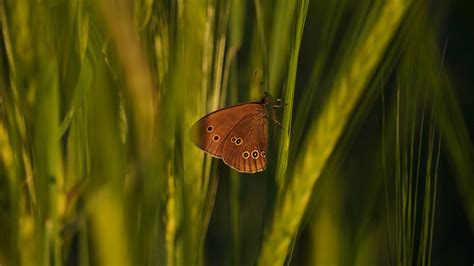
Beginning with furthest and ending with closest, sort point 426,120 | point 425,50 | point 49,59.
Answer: point 426,120, point 425,50, point 49,59

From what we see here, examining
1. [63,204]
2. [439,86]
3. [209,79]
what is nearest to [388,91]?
[439,86]

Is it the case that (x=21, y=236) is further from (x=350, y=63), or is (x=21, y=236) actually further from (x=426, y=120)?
(x=426, y=120)

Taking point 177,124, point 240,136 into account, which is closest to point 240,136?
point 240,136

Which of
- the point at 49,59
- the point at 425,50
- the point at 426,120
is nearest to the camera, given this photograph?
the point at 49,59
